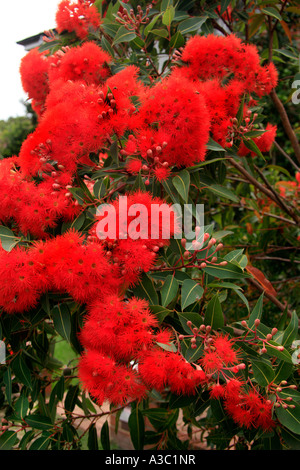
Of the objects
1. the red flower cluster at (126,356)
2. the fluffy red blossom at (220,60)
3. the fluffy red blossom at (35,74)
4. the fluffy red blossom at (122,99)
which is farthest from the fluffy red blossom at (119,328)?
the fluffy red blossom at (35,74)

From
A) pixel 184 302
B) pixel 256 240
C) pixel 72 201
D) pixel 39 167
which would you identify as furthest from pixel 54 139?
pixel 256 240

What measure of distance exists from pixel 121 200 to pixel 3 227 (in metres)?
0.43

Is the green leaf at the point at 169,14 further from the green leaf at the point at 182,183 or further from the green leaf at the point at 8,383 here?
the green leaf at the point at 8,383

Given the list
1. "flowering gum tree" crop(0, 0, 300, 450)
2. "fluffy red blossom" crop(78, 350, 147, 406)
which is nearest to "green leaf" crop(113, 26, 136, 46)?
"flowering gum tree" crop(0, 0, 300, 450)

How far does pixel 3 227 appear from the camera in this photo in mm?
1299

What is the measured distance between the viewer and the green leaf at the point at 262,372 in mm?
1092

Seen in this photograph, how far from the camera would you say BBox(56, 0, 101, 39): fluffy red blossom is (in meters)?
1.95

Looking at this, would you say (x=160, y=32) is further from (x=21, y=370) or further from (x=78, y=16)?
(x=21, y=370)

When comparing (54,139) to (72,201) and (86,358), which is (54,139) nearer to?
(72,201)

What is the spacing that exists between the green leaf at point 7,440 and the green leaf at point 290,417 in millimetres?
1100

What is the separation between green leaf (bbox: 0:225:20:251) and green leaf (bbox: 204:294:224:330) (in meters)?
0.63

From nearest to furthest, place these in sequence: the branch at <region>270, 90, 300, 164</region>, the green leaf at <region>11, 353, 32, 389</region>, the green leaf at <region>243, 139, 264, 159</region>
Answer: the green leaf at <region>11, 353, 32, 389</region>
the green leaf at <region>243, 139, 264, 159</region>
the branch at <region>270, 90, 300, 164</region>

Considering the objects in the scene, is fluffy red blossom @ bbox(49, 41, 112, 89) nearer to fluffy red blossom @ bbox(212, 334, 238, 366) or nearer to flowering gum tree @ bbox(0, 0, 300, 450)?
flowering gum tree @ bbox(0, 0, 300, 450)

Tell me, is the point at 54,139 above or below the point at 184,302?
above
